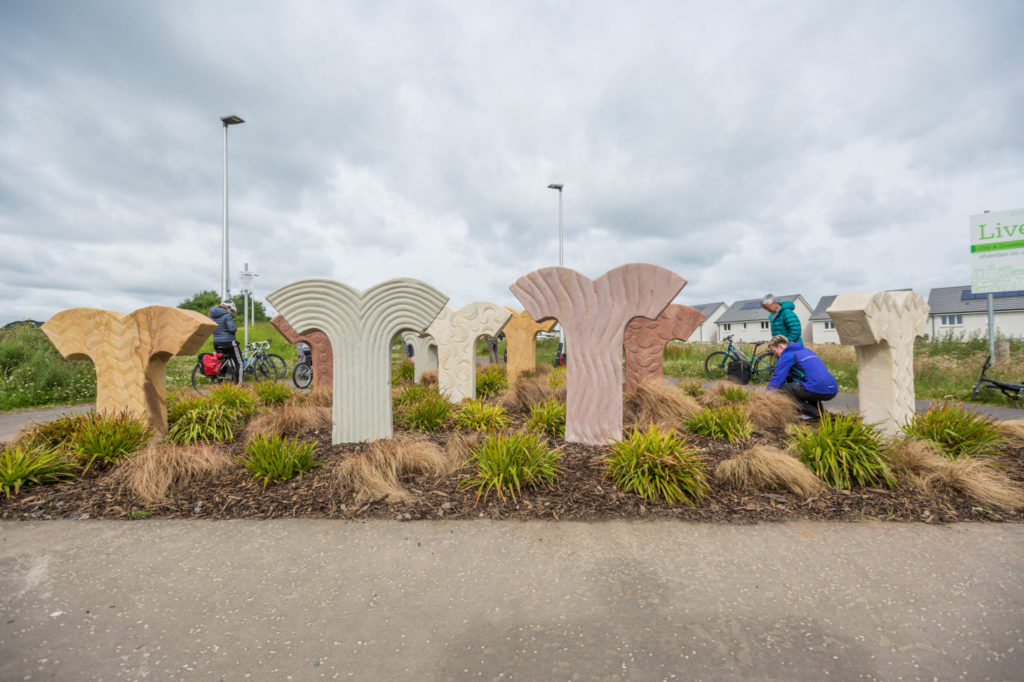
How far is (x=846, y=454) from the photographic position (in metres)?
3.77

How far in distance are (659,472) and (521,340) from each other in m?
7.59

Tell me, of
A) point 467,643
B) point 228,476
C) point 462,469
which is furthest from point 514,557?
point 228,476

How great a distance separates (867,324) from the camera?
484 cm

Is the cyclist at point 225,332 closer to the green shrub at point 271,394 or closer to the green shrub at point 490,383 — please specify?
the green shrub at point 271,394

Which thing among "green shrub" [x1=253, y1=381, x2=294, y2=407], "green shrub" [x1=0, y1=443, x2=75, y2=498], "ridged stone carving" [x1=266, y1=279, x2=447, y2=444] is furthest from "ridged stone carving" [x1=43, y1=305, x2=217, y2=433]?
"green shrub" [x1=253, y1=381, x2=294, y2=407]

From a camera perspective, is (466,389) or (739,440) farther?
(466,389)

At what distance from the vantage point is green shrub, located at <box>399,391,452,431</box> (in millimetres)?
5879

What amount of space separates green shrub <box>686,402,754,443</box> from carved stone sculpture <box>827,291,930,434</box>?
4.25 feet

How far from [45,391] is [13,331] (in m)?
4.35

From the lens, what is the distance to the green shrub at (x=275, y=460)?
384 cm

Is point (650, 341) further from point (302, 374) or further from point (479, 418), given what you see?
point (302, 374)

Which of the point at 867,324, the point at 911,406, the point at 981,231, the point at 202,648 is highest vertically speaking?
the point at 981,231

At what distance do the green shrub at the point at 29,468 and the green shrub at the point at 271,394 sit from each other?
118 inches

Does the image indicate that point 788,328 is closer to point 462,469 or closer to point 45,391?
point 462,469
